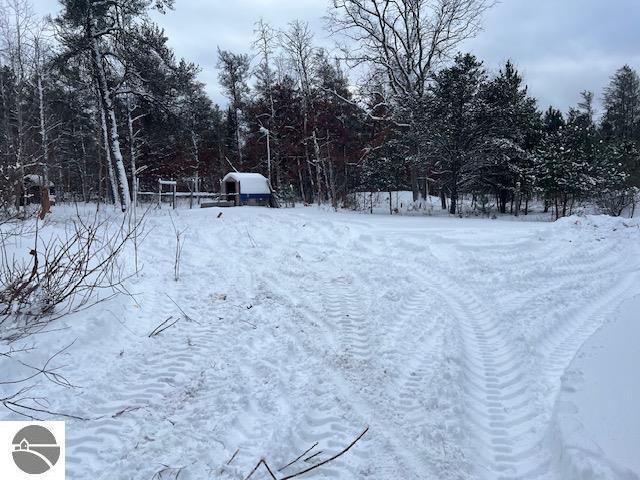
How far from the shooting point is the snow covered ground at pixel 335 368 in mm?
2689

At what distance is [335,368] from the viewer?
392 cm

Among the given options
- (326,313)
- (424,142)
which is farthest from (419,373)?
(424,142)

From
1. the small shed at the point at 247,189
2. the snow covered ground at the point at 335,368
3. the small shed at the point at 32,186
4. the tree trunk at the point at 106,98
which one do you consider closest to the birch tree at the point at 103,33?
the tree trunk at the point at 106,98

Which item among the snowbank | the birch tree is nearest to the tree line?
the birch tree

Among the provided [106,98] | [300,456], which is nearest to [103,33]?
[106,98]

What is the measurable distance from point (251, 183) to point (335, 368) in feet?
68.6

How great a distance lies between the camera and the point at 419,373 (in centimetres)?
385

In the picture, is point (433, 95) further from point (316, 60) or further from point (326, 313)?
point (326, 313)

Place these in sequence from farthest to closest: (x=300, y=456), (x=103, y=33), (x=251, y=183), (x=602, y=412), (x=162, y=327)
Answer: (x=251, y=183) < (x=103, y=33) < (x=162, y=327) < (x=602, y=412) < (x=300, y=456)

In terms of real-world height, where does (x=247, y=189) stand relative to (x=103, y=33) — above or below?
below

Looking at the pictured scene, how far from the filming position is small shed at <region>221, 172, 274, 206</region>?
23.5 metres

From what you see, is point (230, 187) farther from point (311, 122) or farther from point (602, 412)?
point (602, 412)

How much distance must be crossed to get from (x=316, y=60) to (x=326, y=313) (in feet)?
89.9

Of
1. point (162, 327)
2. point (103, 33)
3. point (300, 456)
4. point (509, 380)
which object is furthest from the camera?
point (103, 33)
